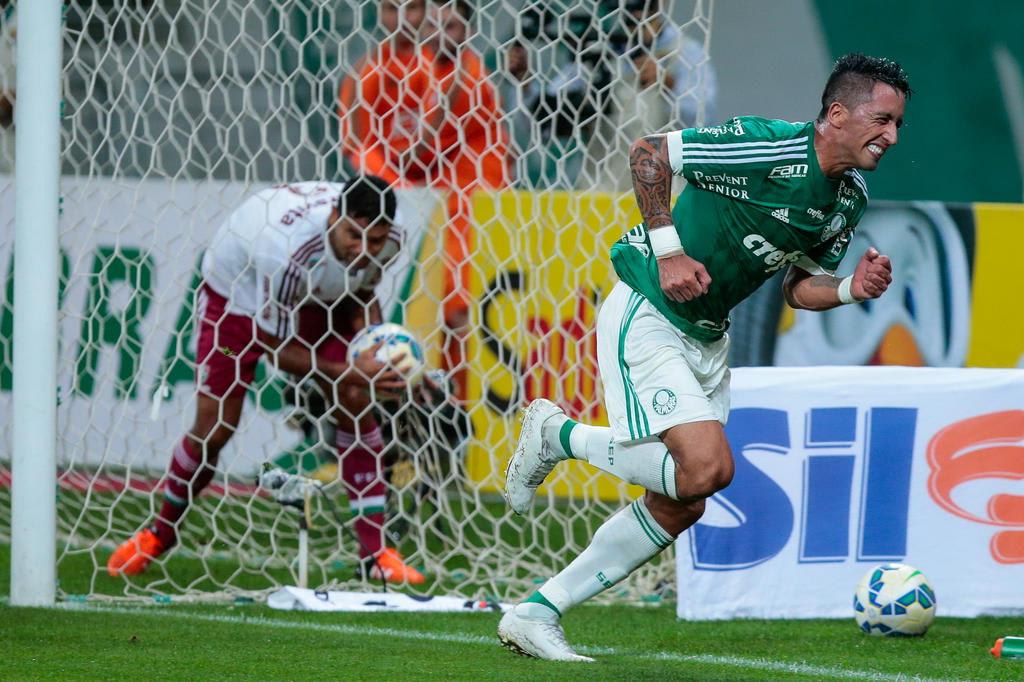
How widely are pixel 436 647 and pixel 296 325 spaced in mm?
2036

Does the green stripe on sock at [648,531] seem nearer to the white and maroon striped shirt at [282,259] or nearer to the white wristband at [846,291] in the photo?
the white wristband at [846,291]

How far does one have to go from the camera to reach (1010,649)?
4.88 meters

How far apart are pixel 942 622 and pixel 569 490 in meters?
1.85

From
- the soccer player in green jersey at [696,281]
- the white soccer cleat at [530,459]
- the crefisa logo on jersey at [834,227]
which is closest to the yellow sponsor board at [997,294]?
the soccer player in green jersey at [696,281]

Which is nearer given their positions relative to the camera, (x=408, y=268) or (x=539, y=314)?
(x=539, y=314)

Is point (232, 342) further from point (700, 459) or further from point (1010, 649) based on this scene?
point (1010, 649)

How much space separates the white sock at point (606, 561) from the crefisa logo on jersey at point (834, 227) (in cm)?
93

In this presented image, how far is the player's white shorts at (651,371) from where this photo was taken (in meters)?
4.53

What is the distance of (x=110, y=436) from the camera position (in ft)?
22.2

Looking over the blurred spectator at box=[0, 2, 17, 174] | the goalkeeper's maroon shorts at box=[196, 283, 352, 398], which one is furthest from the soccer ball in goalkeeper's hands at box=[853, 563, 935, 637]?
the blurred spectator at box=[0, 2, 17, 174]

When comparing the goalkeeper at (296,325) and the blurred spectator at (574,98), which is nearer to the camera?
the goalkeeper at (296,325)

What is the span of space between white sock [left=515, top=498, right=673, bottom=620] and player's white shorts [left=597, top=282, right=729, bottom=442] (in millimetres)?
252

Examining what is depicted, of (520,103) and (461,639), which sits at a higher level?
(520,103)

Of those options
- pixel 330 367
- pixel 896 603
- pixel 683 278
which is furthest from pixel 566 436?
pixel 330 367
